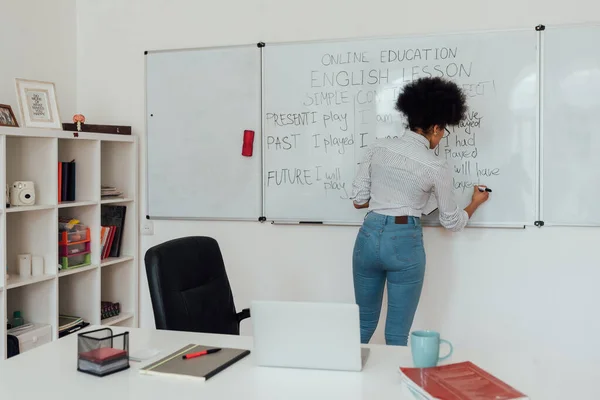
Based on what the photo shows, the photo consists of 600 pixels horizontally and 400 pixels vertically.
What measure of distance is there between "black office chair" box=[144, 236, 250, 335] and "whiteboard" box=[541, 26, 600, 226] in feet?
5.47

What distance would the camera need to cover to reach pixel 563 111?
10.2 feet

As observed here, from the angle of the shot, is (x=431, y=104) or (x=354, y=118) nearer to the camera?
(x=431, y=104)

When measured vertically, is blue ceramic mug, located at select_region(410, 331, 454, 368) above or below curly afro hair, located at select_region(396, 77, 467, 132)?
below

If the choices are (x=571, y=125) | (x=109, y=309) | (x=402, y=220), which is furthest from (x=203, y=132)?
(x=571, y=125)

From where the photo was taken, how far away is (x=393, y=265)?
2.79 meters

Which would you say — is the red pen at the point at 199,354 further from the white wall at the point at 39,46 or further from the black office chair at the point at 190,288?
the white wall at the point at 39,46

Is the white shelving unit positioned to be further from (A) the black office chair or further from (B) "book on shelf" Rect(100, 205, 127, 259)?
(A) the black office chair

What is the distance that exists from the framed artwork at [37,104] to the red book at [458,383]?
237cm

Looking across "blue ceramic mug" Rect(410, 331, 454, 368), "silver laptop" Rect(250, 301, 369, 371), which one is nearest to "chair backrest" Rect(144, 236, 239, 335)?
"silver laptop" Rect(250, 301, 369, 371)

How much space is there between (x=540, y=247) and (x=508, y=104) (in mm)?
727

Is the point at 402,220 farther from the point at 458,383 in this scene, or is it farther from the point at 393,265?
the point at 458,383

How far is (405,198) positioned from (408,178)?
9 cm

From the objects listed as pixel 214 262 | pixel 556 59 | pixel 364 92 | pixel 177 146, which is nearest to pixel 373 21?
pixel 364 92

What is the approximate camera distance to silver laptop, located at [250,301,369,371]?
64.3 inches
